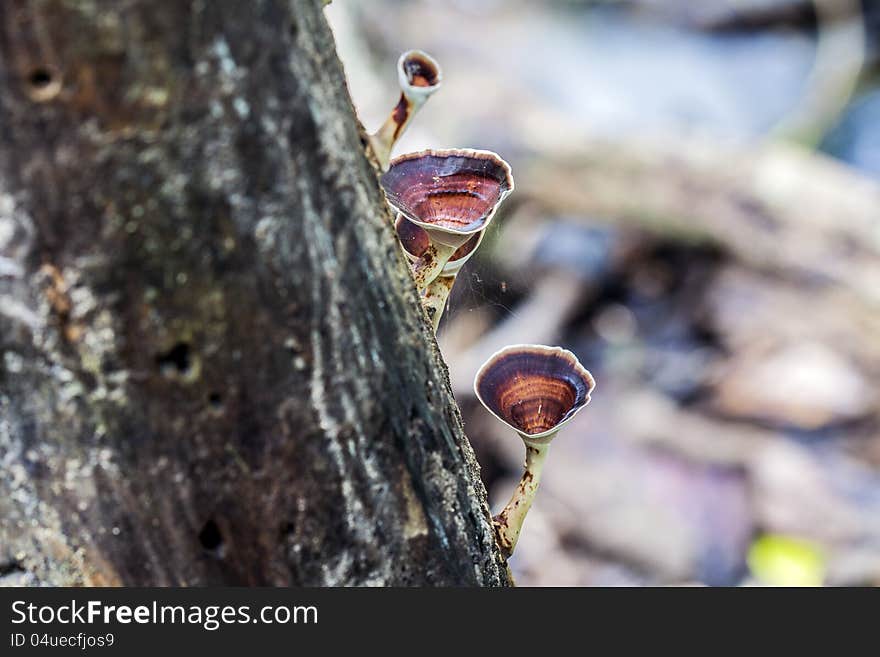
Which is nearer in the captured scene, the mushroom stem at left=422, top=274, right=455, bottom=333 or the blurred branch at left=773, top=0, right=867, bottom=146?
the mushroom stem at left=422, top=274, right=455, bottom=333

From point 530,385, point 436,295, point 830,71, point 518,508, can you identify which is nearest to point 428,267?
point 436,295

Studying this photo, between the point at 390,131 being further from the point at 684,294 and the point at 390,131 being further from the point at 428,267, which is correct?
the point at 684,294

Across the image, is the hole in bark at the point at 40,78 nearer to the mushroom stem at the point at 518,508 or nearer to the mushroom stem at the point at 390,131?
the mushroom stem at the point at 390,131

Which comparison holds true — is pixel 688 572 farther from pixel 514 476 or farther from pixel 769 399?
pixel 769 399

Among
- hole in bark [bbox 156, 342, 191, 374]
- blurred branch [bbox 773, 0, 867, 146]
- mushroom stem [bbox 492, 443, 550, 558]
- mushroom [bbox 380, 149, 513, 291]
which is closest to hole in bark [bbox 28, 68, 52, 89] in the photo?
hole in bark [bbox 156, 342, 191, 374]

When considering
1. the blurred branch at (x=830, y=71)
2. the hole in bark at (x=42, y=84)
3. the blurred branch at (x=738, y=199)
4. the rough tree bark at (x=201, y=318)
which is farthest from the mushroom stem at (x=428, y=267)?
the blurred branch at (x=830, y=71)

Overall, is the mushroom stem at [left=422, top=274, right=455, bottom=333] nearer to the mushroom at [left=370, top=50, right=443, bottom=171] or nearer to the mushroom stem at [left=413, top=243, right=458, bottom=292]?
the mushroom stem at [left=413, top=243, right=458, bottom=292]

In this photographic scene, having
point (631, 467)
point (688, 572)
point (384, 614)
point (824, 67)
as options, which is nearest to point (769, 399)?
point (631, 467)
